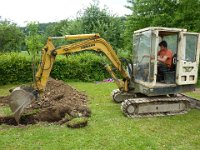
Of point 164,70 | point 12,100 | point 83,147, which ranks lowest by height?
point 83,147

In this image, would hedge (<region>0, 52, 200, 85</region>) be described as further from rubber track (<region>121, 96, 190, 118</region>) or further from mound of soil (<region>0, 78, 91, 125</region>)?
rubber track (<region>121, 96, 190, 118</region>)

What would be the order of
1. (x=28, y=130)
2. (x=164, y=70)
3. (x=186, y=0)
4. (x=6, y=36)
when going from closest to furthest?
(x=28, y=130), (x=164, y=70), (x=186, y=0), (x=6, y=36)

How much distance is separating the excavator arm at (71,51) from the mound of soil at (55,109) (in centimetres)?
85

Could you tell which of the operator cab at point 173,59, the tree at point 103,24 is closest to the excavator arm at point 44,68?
the operator cab at point 173,59

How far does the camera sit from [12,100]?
8172 millimetres

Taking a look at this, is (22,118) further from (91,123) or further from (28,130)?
(91,123)

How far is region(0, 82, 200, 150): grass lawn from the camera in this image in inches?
263

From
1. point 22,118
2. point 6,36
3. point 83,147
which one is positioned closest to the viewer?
point 83,147

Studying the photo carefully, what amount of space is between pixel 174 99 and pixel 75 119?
318 cm

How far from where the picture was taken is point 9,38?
33.3 m

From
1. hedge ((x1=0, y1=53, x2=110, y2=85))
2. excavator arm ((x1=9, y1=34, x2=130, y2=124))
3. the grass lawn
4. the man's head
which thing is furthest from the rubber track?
hedge ((x1=0, y1=53, x2=110, y2=85))

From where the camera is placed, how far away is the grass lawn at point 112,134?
6691mm

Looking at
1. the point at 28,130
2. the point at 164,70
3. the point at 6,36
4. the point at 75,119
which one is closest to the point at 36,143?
the point at 28,130

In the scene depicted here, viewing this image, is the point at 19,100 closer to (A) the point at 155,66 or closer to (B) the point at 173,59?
(A) the point at 155,66
